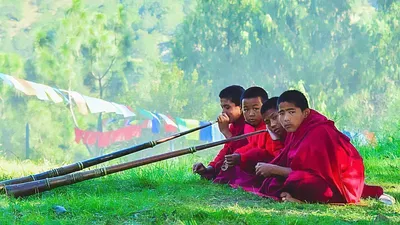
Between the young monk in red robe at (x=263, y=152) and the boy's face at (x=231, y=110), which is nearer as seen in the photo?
Result: the young monk in red robe at (x=263, y=152)

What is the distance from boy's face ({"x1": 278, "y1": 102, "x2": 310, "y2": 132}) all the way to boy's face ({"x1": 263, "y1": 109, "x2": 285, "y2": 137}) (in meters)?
0.33

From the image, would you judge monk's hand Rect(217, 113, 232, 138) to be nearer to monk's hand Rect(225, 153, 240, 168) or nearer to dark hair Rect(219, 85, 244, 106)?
dark hair Rect(219, 85, 244, 106)

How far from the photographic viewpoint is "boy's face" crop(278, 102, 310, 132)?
5.38 meters

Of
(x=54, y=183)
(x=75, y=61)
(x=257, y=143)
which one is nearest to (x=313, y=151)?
(x=257, y=143)

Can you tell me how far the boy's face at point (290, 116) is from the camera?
5383 mm

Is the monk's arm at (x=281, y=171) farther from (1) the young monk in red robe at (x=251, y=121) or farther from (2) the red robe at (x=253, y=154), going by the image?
(1) the young monk in red robe at (x=251, y=121)

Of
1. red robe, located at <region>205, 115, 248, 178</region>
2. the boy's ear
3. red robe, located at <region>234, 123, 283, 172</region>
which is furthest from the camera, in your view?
red robe, located at <region>205, 115, 248, 178</region>

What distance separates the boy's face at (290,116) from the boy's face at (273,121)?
1.09ft

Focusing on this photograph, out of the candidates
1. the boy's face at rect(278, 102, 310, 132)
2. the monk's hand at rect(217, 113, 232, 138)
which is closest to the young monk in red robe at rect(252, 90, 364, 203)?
the boy's face at rect(278, 102, 310, 132)

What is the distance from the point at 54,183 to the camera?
5750mm

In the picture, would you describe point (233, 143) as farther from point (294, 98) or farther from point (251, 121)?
point (294, 98)

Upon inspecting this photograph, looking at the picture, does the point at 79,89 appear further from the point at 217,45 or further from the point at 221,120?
the point at 221,120

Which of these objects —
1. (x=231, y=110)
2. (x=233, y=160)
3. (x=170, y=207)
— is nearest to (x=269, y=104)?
(x=233, y=160)

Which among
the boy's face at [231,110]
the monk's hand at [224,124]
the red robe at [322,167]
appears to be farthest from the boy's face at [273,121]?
the boy's face at [231,110]
